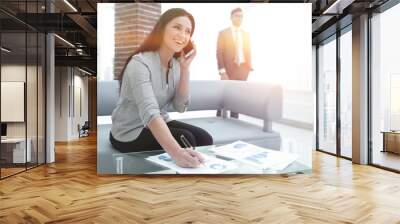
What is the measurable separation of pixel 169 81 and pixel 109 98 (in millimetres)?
1042

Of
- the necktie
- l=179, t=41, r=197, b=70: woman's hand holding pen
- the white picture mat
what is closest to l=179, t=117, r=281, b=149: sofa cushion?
l=179, t=41, r=197, b=70: woman's hand holding pen

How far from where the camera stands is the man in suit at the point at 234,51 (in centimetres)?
636

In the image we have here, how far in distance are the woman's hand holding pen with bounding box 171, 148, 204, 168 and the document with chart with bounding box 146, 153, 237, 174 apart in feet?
0.23

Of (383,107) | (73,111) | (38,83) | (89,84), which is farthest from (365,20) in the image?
(89,84)

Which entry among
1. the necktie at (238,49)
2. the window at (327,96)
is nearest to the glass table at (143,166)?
the necktie at (238,49)

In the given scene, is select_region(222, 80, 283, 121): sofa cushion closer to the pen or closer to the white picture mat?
the pen

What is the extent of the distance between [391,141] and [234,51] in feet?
11.1

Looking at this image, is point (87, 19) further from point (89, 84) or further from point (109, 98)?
point (89, 84)

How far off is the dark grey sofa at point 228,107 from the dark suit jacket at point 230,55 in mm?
160

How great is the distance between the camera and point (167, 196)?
15.9 feet

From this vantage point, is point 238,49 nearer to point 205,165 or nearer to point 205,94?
point 205,94

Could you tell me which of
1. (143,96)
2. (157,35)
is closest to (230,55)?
(157,35)

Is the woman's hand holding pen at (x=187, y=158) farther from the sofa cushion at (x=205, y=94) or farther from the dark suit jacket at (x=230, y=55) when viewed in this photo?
the dark suit jacket at (x=230, y=55)

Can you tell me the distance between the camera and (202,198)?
470 centimetres
